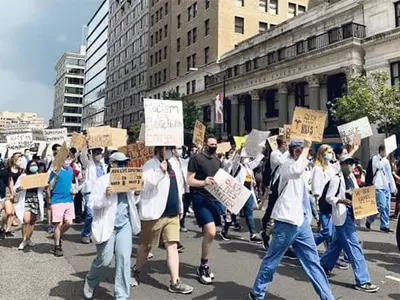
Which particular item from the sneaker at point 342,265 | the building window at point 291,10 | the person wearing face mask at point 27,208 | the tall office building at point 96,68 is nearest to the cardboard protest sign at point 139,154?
the person wearing face mask at point 27,208

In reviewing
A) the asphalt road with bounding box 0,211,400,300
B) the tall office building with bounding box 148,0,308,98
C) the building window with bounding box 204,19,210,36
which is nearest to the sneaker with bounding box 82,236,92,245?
the asphalt road with bounding box 0,211,400,300

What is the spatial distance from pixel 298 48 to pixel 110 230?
27.3 metres

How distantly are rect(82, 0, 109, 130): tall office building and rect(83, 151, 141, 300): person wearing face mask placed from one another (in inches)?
3140

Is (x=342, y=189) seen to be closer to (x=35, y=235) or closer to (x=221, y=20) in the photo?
(x=35, y=235)

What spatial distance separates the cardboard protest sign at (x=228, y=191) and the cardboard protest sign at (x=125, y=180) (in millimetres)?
995

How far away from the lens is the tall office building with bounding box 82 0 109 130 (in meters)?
86.4

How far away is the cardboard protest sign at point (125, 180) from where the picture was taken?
4793 millimetres

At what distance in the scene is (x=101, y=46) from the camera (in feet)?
298

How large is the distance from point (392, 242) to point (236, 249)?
3.18m

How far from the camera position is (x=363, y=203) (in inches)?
221

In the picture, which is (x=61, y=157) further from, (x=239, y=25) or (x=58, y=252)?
(x=239, y=25)

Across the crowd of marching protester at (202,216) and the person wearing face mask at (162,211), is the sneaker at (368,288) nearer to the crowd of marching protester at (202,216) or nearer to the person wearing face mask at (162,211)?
the crowd of marching protester at (202,216)

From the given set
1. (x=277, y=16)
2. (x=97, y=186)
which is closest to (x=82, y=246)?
(x=97, y=186)

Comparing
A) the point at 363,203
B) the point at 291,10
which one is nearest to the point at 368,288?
the point at 363,203
